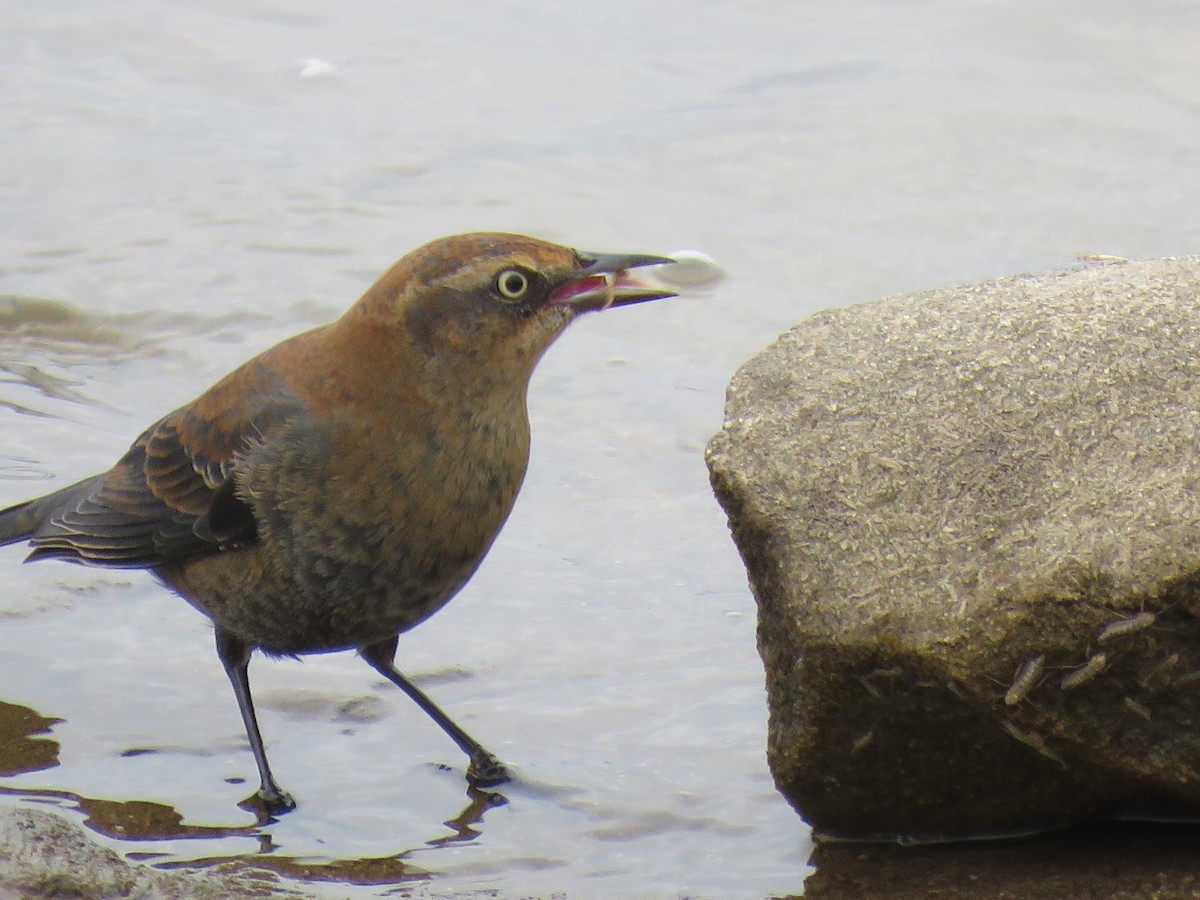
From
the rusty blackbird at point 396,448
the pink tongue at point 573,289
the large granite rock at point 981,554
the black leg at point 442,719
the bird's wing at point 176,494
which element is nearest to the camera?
the large granite rock at point 981,554

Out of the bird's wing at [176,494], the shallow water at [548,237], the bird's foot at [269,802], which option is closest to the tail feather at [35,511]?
the bird's wing at [176,494]

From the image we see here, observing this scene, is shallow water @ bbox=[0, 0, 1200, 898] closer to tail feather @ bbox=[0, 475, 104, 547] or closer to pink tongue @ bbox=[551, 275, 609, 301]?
tail feather @ bbox=[0, 475, 104, 547]

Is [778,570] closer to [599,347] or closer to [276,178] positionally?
[599,347]

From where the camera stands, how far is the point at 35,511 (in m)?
5.65

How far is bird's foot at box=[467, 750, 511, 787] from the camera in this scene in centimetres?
479

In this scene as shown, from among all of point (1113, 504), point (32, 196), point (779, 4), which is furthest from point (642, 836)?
point (779, 4)

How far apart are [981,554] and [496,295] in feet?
5.29

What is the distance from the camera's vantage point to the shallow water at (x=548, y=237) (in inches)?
184

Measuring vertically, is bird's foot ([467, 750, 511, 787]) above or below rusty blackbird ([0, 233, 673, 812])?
below

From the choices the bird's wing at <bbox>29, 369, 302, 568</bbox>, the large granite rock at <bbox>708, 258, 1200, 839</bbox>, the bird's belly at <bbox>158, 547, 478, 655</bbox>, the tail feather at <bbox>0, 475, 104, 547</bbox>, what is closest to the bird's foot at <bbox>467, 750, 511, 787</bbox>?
the bird's belly at <bbox>158, 547, 478, 655</bbox>

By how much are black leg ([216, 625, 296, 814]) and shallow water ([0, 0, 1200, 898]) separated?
74 mm

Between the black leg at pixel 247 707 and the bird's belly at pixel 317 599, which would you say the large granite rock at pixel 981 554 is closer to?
the bird's belly at pixel 317 599

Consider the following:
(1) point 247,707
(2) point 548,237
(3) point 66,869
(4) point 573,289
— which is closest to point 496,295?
(4) point 573,289

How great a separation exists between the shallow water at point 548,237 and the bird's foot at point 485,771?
45 millimetres
